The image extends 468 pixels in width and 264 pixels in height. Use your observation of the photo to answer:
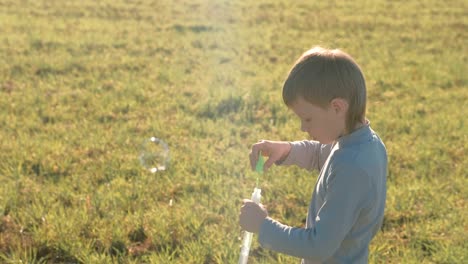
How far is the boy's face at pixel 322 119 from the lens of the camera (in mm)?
2057

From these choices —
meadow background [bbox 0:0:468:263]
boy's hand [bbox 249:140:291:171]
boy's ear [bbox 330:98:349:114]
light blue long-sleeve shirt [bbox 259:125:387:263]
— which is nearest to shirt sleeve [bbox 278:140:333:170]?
boy's hand [bbox 249:140:291:171]

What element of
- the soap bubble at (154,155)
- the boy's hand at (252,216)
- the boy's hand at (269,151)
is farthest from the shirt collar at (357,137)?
the soap bubble at (154,155)

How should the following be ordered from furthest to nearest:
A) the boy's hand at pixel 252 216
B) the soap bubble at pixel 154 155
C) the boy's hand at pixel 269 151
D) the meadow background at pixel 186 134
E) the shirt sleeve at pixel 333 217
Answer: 1. the soap bubble at pixel 154 155
2. the meadow background at pixel 186 134
3. the boy's hand at pixel 269 151
4. the boy's hand at pixel 252 216
5. the shirt sleeve at pixel 333 217

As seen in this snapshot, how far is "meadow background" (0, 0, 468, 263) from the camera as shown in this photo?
13.1ft

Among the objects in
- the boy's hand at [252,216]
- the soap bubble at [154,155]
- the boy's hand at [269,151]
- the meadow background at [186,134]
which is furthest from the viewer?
the soap bubble at [154,155]

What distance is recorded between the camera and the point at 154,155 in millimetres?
5297

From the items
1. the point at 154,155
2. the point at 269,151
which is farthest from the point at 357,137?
the point at 154,155

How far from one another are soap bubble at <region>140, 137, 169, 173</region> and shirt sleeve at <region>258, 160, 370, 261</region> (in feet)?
9.97

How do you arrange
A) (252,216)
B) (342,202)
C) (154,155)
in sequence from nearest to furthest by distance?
(342,202) → (252,216) → (154,155)

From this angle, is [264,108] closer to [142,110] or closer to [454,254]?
[142,110]

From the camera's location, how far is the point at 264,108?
6953 millimetres

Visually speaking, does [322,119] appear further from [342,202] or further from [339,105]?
[342,202]

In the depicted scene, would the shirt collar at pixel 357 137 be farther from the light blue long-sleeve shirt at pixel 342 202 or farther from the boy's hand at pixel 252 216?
the boy's hand at pixel 252 216

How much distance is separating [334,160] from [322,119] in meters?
0.15
